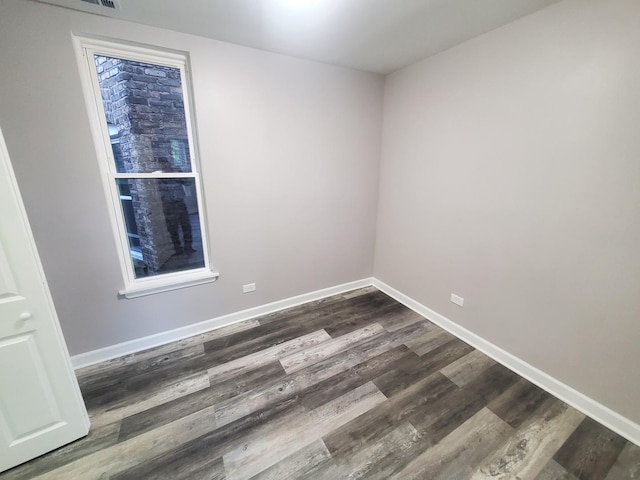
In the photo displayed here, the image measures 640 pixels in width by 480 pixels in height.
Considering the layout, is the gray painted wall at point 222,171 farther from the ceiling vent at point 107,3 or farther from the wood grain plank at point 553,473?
the wood grain plank at point 553,473

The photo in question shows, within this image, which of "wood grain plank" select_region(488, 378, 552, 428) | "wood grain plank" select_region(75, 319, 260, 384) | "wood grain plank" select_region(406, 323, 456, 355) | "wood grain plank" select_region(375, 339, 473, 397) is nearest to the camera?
"wood grain plank" select_region(488, 378, 552, 428)

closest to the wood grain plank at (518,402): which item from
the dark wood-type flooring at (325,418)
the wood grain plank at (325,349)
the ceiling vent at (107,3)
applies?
the dark wood-type flooring at (325,418)

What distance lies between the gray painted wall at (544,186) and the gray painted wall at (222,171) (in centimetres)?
84

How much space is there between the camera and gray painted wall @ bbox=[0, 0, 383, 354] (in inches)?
64.7

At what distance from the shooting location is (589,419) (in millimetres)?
1661

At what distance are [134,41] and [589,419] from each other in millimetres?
4077

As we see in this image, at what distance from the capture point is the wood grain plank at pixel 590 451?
1383 mm

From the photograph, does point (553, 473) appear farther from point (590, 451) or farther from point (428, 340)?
point (428, 340)

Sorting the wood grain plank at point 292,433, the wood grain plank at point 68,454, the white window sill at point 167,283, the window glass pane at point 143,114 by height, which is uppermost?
the window glass pane at point 143,114

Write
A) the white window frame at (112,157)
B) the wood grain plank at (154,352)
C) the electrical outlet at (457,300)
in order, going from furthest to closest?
the electrical outlet at (457,300)
the wood grain plank at (154,352)
the white window frame at (112,157)

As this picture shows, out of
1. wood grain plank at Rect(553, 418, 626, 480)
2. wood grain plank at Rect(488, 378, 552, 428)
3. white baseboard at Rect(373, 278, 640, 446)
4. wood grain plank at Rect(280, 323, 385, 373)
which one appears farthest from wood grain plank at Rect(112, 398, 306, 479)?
white baseboard at Rect(373, 278, 640, 446)

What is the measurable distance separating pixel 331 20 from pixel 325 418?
2.71m

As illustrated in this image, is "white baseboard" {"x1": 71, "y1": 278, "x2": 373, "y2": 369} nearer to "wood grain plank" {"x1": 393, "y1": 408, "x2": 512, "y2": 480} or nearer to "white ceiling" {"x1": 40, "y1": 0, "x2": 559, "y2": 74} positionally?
"wood grain plank" {"x1": 393, "y1": 408, "x2": 512, "y2": 480}

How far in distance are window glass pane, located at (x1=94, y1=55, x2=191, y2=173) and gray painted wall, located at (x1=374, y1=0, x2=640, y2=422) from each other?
2247 mm
